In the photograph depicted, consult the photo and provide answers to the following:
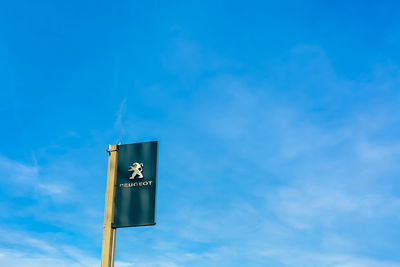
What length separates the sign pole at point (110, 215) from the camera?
451 inches

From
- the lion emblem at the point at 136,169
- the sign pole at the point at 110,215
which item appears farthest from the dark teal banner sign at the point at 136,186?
the sign pole at the point at 110,215

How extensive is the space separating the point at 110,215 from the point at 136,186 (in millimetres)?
1058

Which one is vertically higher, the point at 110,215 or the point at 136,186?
the point at 136,186

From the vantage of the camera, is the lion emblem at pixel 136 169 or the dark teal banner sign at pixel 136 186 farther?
the lion emblem at pixel 136 169

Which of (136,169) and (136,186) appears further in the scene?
(136,169)

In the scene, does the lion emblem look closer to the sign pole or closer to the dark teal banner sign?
the dark teal banner sign

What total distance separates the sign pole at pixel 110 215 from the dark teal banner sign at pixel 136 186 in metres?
0.13

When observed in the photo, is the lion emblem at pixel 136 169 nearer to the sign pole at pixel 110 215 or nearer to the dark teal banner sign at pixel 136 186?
the dark teal banner sign at pixel 136 186

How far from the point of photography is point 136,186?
1172cm

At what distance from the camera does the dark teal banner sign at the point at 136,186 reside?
11.4 metres

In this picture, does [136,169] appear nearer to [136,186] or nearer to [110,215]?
[136,186]

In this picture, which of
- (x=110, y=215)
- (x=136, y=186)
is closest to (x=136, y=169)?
(x=136, y=186)

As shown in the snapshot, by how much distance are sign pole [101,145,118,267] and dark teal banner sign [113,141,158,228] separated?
0.42ft

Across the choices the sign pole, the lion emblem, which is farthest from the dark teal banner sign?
the sign pole
